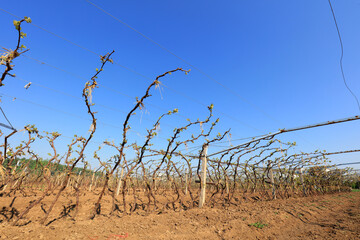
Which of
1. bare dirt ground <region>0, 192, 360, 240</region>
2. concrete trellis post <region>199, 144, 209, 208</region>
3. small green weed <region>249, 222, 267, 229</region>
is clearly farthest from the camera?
concrete trellis post <region>199, 144, 209, 208</region>

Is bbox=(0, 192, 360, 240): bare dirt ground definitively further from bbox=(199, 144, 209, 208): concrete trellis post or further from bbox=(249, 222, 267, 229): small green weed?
bbox=(199, 144, 209, 208): concrete trellis post

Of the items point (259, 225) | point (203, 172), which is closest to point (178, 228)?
point (259, 225)

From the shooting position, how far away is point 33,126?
11.1 ft

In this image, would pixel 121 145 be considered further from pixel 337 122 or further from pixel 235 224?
pixel 337 122

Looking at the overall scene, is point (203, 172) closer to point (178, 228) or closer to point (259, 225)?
point (259, 225)

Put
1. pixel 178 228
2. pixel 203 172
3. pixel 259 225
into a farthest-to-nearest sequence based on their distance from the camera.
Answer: pixel 203 172
pixel 259 225
pixel 178 228

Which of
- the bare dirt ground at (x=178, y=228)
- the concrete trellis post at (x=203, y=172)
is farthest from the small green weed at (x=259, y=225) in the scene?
the concrete trellis post at (x=203, y=172)

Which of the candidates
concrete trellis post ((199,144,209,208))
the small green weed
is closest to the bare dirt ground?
the small green weed

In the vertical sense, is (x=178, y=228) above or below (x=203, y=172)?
below

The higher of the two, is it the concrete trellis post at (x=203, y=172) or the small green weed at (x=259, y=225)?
the concrete trellis post at (x=203, y=172)

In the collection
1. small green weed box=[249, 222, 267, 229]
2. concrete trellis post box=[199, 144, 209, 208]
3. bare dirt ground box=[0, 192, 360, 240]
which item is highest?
concrete trellis post box=[199, 144, 209, 208]

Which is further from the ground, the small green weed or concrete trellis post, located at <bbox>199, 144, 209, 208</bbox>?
concrete trellis post, located at <bbox>199, 144, 209, 208</bbox>

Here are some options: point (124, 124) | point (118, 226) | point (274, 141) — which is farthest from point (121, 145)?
point (274, 141)

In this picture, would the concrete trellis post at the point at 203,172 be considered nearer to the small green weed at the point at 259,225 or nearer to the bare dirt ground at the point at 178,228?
the bare dirt ground at the point at 178,228
